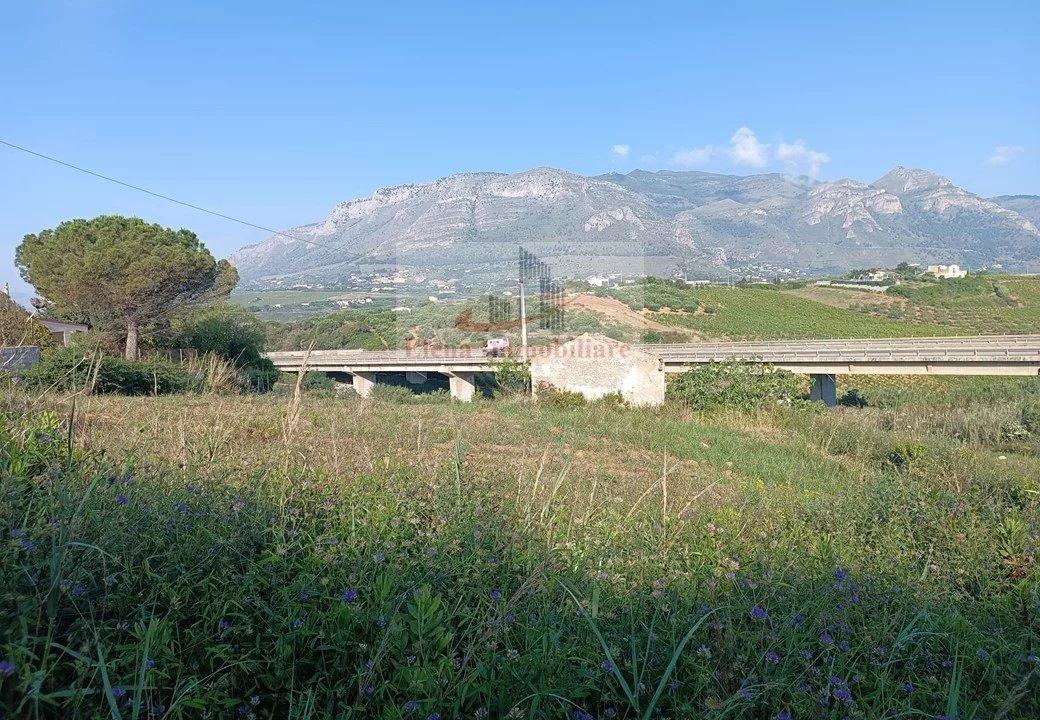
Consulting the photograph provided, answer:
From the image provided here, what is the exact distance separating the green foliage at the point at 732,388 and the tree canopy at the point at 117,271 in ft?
59.4

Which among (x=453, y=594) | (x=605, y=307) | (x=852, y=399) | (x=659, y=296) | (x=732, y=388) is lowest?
(x=852, y=399)

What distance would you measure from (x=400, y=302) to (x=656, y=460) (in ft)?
60.4

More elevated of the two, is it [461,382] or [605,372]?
[605,372]

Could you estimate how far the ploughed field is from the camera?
208cm

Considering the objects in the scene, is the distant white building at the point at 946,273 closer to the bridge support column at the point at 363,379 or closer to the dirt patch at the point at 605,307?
the dirt patch at the point at 605,307

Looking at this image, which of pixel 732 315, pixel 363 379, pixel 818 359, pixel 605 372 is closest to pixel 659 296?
pixel 732 315

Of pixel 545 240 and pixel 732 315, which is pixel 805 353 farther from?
pixel 732 315

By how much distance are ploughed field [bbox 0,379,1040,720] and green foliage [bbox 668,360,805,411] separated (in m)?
9.74

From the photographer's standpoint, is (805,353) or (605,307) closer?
(605,307)

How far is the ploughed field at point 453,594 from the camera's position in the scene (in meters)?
2.08

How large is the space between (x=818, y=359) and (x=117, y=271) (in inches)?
1114

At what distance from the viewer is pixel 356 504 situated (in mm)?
3527

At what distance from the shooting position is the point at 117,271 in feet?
78.5

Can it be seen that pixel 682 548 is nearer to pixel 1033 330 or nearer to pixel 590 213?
pixel 590 213
